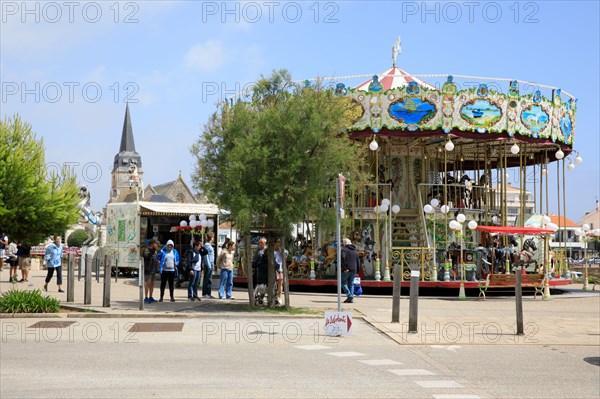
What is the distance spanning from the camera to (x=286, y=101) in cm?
1880

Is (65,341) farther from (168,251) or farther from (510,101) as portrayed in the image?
(510,101)

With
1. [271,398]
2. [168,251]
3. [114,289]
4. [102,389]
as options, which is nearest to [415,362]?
[271,398]

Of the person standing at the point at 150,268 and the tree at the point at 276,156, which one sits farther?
the person standing at the point at 150,268

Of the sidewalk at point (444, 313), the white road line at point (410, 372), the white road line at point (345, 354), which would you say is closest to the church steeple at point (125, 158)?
the sidewalk at point (444, 313)

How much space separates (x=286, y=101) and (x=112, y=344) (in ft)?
26.3

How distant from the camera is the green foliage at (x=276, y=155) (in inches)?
707

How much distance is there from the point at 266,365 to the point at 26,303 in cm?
800

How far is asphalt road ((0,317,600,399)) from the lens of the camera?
8.86 m

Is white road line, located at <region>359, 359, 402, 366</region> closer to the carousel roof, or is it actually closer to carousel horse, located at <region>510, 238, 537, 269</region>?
carousel horse, located at <region>510, 238, 537, 269</region>

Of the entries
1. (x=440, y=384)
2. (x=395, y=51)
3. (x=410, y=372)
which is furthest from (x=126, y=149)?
(x=440, y=384)

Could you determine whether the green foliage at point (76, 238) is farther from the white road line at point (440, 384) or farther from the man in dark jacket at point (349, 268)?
the white road line at point (440, 384)

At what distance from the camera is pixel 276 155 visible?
18.0 metres

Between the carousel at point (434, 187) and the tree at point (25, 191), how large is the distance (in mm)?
8294

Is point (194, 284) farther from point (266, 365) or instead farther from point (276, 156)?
point (266, 365)
